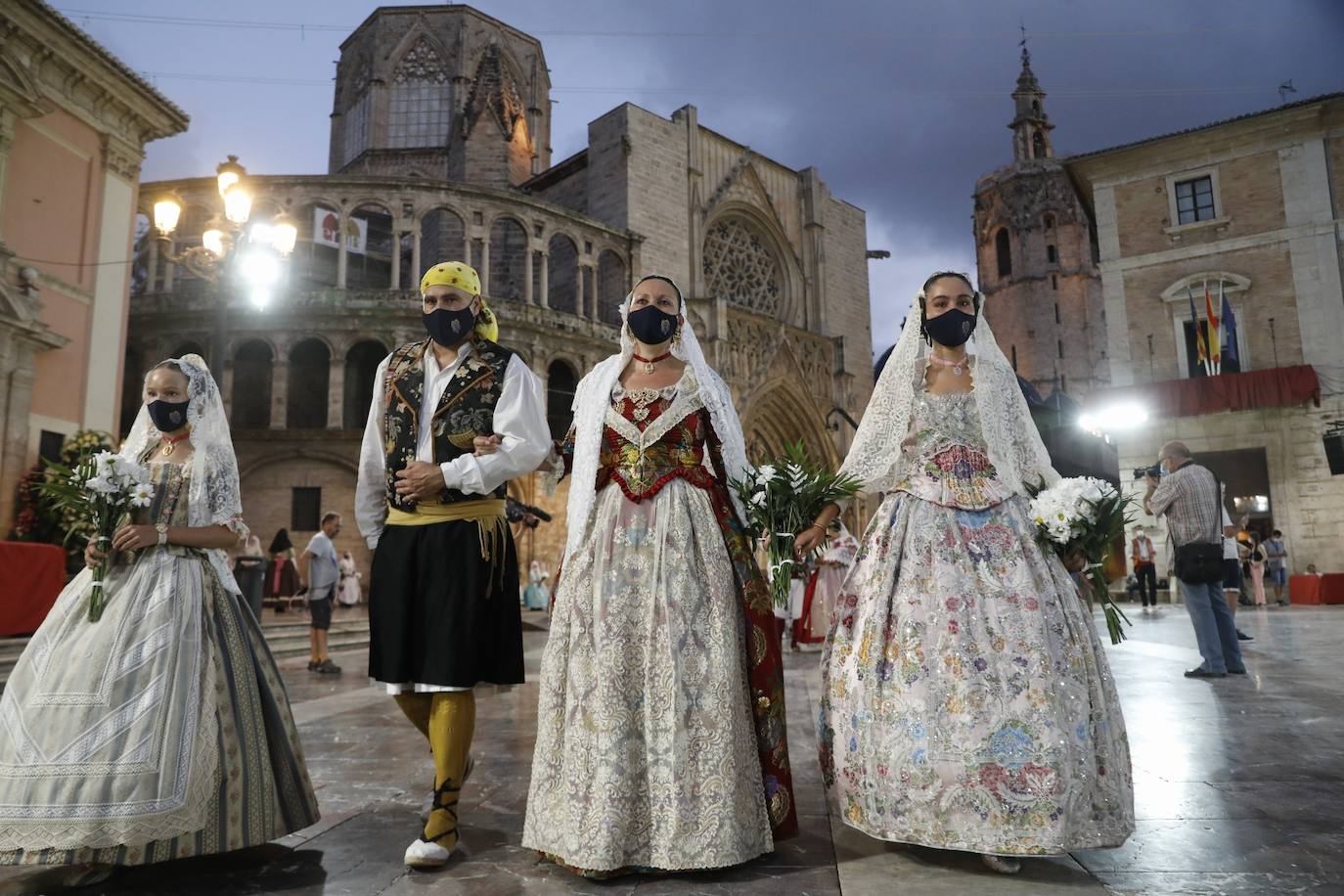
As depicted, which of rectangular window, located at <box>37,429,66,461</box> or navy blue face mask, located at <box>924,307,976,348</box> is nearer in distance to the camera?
navy blue face mask, located at <box>924,307,976,348</box>

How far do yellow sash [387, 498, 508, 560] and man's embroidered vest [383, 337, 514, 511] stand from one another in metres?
0.02

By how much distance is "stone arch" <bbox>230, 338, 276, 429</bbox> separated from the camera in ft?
69.7

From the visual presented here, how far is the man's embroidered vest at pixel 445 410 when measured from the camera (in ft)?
10.8

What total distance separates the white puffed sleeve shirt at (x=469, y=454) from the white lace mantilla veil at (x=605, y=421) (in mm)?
164

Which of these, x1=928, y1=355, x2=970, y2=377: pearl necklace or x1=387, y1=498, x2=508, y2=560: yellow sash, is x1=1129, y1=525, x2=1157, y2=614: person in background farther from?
x1=387, y1=498, x2=508, y2=560: yellow sash

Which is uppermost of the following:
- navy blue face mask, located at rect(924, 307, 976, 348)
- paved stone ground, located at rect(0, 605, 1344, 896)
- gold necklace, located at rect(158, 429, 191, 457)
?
navy blue face mask, located at rect(924, 307, 976, 348)

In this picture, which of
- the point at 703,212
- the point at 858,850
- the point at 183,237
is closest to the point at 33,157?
the point at 183,237

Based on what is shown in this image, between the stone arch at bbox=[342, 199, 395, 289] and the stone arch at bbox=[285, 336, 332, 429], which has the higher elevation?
the stone arch at bbox=[342, 199, 395, 289]

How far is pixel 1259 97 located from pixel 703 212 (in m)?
61.7

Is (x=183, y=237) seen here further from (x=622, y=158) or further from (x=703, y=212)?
(x=703, y=212)

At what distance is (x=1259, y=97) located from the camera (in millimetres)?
66500

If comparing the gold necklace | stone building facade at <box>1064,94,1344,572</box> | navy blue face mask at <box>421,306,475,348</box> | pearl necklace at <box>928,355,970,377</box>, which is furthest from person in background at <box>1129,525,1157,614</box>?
the gold necklace

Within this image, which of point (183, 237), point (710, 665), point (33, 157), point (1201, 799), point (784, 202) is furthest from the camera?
point (784, 202)

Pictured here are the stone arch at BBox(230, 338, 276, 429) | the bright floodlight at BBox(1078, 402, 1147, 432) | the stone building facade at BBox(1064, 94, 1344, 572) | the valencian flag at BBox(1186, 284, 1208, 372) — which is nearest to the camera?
the stone building facade at BBox(1064, 94, 1344, 572)
